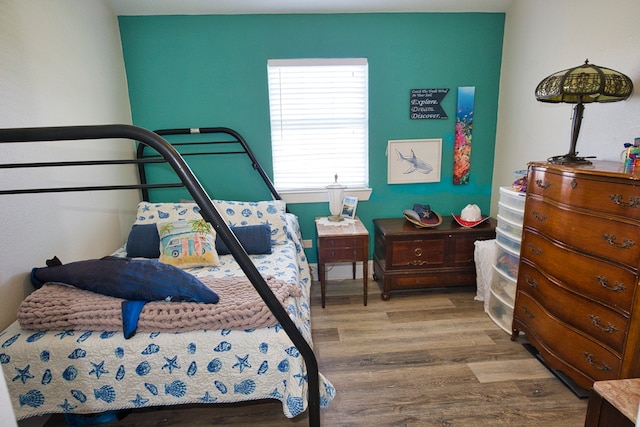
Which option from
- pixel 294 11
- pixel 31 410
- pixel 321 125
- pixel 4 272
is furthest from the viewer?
pixel 321 125

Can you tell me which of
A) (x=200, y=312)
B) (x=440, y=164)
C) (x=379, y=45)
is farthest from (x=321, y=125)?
(x=200, y=312)

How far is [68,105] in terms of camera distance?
2158mm

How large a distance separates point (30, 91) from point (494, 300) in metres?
3.23

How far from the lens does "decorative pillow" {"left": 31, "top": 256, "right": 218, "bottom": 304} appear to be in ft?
5.24

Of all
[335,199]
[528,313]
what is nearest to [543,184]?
[528,313]

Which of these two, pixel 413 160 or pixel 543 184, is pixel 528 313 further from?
pixel 413 160

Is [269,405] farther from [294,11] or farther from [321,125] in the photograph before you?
[294,11]

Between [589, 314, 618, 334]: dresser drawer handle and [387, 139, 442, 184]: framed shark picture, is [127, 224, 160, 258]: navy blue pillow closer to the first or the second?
[387, 139, 442, 184]: framed shark picture

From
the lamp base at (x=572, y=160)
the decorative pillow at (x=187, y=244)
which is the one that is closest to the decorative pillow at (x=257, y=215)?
the decorative pillow at (x=187, y=244)

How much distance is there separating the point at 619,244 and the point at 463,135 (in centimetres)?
182

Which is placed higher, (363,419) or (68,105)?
(68,105)

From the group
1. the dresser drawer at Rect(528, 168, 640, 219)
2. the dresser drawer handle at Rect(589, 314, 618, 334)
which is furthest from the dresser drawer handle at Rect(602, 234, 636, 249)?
the dresser drawer handle at Rect(589, 314, 618, 334)

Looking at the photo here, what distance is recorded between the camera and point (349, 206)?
3068 mm

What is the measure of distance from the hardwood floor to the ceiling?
245cm
